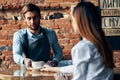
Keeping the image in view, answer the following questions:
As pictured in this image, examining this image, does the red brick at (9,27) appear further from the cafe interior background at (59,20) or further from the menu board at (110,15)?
the menu board at (110,15)

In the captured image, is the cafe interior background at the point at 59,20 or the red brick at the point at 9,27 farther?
the red brick at the point at 9,27

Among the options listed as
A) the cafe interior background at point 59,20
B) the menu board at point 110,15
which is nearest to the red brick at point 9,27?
the cafe interior background at point 59,20

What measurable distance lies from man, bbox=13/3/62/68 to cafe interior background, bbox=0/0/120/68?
0.90 metres

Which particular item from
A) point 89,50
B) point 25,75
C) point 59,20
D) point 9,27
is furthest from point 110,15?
point 89,50

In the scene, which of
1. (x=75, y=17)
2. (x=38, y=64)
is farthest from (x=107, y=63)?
(x=38, y=64)

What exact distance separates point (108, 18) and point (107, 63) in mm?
2586

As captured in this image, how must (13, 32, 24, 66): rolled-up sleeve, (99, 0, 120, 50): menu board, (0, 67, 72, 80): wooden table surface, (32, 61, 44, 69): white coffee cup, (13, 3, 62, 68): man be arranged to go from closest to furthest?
(0, 67, 72, 80): wooden table surface → (32, 61, 44, 69): white coffee cup → (13, 32, 24, 66): rolled-up sleeve → (13, 3, 62, 68): man → (99, 0, 120, 50): menu board

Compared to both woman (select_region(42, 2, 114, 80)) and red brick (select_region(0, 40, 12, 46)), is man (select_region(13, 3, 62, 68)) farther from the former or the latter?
woman (select_region(42, 2, 114, 80))

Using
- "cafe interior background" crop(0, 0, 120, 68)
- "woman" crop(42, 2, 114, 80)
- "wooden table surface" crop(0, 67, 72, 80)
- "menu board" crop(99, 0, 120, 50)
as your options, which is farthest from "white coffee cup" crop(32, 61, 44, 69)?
"menu board" crop(99, 0, 120, 50)

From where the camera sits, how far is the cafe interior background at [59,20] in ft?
16.1

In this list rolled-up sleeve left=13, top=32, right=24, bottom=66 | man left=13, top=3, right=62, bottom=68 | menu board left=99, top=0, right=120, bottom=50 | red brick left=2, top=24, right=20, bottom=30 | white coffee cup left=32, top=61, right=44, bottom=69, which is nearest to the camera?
white coffee cup left=32, top=61, right=44, bottom=69

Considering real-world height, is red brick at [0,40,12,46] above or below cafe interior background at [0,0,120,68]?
below

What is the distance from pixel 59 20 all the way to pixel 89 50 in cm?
267

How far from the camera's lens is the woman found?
91.9 inches
